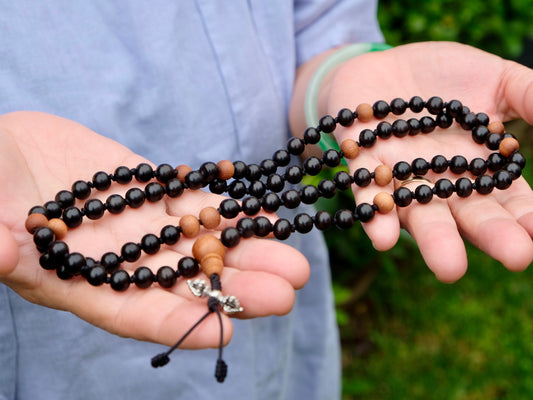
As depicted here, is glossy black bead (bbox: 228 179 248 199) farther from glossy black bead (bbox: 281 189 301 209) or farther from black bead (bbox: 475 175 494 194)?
black bead (bbox: 475 175 494 194)

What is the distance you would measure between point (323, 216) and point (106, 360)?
873 millimetres

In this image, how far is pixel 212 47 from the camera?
1.86m

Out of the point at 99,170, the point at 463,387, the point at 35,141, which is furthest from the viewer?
the point at 463,387

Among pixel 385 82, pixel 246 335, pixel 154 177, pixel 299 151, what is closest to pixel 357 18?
pixel 385 82

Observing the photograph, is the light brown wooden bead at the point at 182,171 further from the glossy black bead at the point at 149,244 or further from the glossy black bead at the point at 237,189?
the glossy black bead at the point at 149,244

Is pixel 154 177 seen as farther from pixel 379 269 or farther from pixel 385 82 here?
pixel 379 269

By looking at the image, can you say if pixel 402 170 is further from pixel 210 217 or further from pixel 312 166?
pixel 210 217

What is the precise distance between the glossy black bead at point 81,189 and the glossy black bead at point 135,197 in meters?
0.12

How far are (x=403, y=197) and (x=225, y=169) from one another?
2.00ft

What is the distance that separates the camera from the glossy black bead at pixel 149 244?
1.52 metres

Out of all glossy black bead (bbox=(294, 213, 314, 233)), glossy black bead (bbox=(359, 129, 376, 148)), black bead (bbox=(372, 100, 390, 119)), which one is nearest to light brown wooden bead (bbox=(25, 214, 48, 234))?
glossy black bead (bbox=(294, 213, 314, 233))

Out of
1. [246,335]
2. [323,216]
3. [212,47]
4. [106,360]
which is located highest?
[212,47]

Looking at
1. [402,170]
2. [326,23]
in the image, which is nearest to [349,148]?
[402,170]

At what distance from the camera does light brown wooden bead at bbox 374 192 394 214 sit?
1.64 metres
